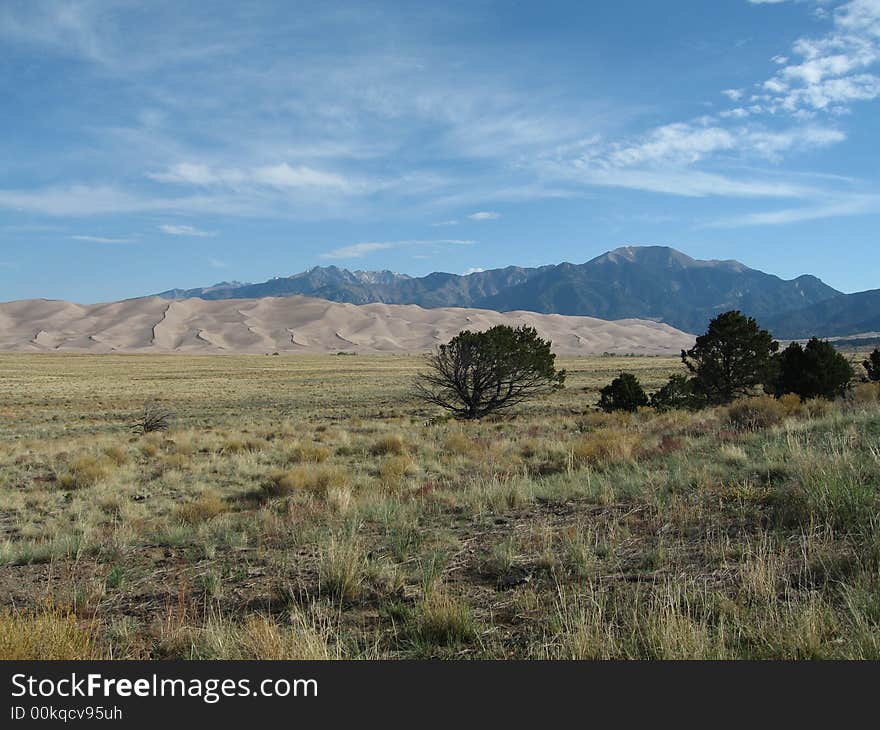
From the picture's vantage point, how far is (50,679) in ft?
10.3

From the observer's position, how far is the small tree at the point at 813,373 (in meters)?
20.5

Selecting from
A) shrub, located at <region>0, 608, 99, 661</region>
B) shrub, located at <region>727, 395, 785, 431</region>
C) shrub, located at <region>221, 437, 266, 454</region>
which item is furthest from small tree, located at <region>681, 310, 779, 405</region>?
shrub, located at <region>0, 608, 99, 661</region>

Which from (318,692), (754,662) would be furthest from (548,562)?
(318,692)

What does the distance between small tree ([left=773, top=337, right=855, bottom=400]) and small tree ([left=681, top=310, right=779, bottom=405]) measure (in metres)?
0.59

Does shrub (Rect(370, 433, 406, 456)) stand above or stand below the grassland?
below

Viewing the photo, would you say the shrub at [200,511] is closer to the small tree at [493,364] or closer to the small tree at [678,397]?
the small tree at [493,364]

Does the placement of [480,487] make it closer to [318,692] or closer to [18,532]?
[318,692]

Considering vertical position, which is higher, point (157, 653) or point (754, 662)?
point (754, 662)

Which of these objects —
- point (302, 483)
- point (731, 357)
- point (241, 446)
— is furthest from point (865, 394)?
point (241, 446)

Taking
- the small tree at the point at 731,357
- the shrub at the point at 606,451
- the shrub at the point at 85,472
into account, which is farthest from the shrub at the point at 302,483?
the small tree at the point at 731,357

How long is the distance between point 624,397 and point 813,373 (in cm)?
666

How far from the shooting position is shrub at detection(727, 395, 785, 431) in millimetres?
12422

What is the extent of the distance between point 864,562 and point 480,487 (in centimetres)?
493

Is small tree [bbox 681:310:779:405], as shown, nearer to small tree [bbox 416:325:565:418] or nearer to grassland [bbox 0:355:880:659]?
small tree [bbox 416:325:565:418]
